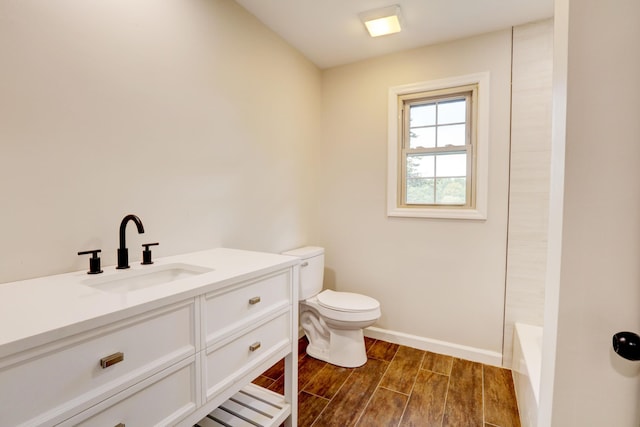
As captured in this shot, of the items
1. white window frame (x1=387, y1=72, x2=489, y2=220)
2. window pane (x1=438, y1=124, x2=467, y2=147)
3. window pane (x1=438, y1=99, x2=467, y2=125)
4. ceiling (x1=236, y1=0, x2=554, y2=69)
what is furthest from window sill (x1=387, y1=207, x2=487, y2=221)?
ceiling (x1=236, y1=0, x2=554, y2=69)

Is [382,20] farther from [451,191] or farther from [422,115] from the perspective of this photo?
[451,191]

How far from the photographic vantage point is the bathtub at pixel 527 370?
4.38ft

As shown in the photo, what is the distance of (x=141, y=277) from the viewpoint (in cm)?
124

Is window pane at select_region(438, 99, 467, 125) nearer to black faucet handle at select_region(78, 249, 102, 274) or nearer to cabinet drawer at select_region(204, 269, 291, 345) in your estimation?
cabinet drawer at select_region(204, 269, 291, 345)

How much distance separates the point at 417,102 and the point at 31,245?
8.37ft

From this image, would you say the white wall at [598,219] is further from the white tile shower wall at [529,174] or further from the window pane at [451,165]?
the window pane at [451,165]

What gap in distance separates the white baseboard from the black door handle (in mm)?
1802

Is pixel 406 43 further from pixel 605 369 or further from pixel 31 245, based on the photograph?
pixel 31 245

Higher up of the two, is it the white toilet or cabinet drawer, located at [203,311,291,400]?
cabinet drawer, located at [203,311,291,400]

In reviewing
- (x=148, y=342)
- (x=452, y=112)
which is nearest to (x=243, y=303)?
(x=148, y=342)

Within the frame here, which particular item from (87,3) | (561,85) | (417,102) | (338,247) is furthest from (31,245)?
(417,102)

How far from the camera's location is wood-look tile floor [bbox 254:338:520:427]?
1.65 meters

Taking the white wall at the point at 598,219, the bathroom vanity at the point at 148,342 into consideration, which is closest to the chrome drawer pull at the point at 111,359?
the bathroom vanity at the point at 148,342

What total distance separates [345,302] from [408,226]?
0.83 meters
